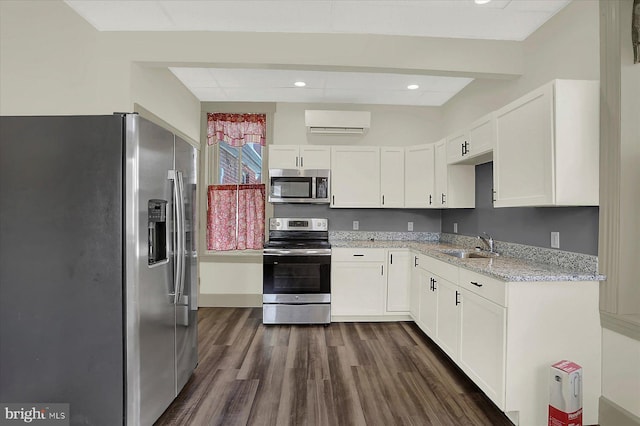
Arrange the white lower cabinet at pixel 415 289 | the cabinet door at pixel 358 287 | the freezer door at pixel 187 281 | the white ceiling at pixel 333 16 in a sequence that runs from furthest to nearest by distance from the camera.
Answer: the cabinet door at pixel 358 287 < the white lower cabinet at pixel 415 289 < the white ceiling at pixel 333 16 < the freezer door at pixel 187 281

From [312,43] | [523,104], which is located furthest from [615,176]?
[312,43]

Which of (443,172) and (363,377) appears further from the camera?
(443,172)

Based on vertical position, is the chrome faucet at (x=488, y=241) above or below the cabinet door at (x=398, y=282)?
above

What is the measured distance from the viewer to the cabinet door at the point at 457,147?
323cm

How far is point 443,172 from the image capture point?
382 centimetres

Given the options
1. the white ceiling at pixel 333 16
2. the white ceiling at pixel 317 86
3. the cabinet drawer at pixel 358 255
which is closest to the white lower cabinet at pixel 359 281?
the cabinet drawer at pixel 358 255

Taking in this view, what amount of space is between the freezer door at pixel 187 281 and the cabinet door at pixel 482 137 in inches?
91.4

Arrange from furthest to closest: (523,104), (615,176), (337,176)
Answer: (337,176)
(523,104)
(615,176)

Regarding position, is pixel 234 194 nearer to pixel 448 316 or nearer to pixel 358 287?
pixel 358 287

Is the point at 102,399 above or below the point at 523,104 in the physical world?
below

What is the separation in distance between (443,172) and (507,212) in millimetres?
938

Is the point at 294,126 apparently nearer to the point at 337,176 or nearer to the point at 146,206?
the point at 337,176

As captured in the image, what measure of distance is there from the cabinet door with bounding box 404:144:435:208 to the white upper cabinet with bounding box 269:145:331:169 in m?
1.01

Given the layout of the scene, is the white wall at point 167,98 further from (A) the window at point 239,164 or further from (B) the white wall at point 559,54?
(B) the white wall at point 559,54
